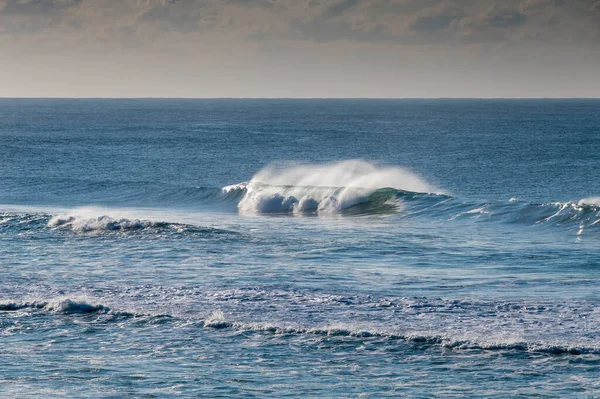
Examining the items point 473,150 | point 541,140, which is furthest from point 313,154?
point 541,140

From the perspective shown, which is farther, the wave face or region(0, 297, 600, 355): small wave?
the wave face

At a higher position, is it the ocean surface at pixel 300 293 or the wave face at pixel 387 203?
the wave face at pixel 387 203

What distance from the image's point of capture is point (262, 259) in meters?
28.2

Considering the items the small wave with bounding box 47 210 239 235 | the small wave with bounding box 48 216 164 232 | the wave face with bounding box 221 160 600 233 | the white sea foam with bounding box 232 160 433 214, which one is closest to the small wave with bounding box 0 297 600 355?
the small wave with bounding box 47 210 239 235

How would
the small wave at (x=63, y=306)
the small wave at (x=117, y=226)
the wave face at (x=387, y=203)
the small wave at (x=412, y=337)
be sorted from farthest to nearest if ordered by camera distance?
1. the wave face at (x=387, y=203)
2. the small wave at (x=117, y=226)
3. the small wave at (x=63, y=306)
4. the small wave at (x=412, y=337)

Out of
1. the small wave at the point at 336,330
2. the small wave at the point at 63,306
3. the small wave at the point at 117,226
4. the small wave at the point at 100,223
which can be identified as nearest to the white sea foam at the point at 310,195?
the small wave at the point at 117,226

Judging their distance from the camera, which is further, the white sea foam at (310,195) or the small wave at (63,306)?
the white sea foam at (310,195)

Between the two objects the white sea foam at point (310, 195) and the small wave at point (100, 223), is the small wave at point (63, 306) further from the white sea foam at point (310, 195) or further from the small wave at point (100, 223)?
the white sea foam at point (310, 195)

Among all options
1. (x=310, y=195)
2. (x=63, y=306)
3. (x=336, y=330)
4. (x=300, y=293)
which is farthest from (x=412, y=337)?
(x=310, y=195)

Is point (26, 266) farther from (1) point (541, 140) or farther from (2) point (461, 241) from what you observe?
(1) point (541, 140)

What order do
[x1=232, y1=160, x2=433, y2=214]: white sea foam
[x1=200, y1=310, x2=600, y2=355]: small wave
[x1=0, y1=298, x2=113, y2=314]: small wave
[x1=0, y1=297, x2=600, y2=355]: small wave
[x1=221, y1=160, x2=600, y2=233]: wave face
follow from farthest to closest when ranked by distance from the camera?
1. [x1=232, y1=160, x2=433, y2=214]: white sea foam
2. [x1=221, y1=160, x2=600, y2=233]: wave face
3. [x1=0, y1=298, x2=113, y2=314]: small wave
4. [x1=0, y1=297, x2=600, y2=355]: small wave
5. [x1=200, y1=310, x2=600, y2=355]: small wave

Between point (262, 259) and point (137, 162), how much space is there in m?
50.5

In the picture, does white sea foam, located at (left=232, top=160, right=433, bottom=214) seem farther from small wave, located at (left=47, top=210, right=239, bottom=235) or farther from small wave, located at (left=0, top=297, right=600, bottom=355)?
small wave, located at (left=0, top=297, right=600, bottom=355)

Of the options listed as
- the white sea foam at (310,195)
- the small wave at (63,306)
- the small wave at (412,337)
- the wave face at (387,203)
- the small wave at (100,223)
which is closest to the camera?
the small wave at (412,337)
